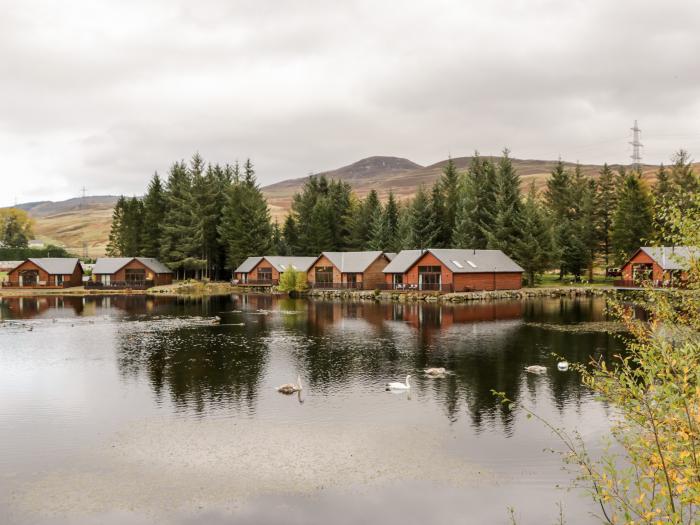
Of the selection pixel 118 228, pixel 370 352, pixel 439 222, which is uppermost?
pixel 118 228

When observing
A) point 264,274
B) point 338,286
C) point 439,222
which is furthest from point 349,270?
point 439,222

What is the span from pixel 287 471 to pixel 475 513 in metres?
5.90

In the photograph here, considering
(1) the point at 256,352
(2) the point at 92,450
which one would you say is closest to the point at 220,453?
(2) the point at 92,450

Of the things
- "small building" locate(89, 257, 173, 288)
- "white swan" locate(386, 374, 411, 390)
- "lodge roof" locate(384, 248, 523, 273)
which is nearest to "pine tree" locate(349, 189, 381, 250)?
"lodge roof" locate(384, 248, 523, 273)

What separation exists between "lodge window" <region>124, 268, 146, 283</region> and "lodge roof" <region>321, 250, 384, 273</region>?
33.4 m

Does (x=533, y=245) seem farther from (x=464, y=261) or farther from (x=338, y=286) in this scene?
(x=338, y=286)

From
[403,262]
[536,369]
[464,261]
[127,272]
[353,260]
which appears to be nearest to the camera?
[536,369]

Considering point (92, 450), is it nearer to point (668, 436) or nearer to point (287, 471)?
point (287, 471)

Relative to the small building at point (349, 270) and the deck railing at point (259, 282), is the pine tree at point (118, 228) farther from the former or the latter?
the small building at point (349, 270)

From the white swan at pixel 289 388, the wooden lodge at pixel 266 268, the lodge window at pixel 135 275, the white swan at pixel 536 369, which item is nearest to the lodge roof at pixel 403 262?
the wooden lodge at pixel 266 268

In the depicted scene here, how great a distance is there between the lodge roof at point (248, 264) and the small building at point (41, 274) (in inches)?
1118

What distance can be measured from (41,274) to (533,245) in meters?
77.4

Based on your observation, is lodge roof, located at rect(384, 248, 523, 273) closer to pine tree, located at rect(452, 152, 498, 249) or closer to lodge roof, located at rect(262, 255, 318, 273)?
pine tree, located at rect(452, 152, 498, 249)

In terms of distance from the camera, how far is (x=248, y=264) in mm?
99188
